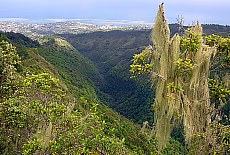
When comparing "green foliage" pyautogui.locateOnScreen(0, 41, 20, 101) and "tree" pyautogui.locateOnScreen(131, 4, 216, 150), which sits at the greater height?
"tree" pyautogui.locateOnScreen(131, 4, 216, 150)

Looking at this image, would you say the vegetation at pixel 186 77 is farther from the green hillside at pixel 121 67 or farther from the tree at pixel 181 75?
the green hillside at pixel 121 67

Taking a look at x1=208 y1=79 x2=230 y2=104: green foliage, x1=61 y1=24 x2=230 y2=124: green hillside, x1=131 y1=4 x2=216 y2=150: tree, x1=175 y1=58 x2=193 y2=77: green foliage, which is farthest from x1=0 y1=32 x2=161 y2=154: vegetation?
x1=61 y1=24 x2=230 y2=124: green hillside

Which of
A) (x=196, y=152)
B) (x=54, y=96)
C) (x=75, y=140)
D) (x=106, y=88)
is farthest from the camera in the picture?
(x=106, y=88)

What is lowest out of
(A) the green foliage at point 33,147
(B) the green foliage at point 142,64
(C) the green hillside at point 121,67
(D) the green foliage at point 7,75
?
(C) the green hillside at point 121,67

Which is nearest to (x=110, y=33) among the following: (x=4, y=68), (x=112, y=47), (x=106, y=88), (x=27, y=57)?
(x=112, y=47)

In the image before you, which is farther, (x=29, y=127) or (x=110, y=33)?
(x=110, y=33)

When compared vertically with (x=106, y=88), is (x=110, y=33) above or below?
above

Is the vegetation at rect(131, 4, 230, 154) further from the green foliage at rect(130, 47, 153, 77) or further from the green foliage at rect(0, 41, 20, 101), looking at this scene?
the green foliage at rect(0, 41, 20, 101)

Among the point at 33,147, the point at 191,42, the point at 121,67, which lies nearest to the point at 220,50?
the point at 191,42

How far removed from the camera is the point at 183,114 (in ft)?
18.4

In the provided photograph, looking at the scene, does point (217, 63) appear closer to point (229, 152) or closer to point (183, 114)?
point (183, 114)

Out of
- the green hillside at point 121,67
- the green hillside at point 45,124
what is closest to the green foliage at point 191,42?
the green hillside at point 45,124

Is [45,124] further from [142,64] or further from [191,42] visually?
[191,42]

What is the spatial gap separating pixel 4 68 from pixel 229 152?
832cm
